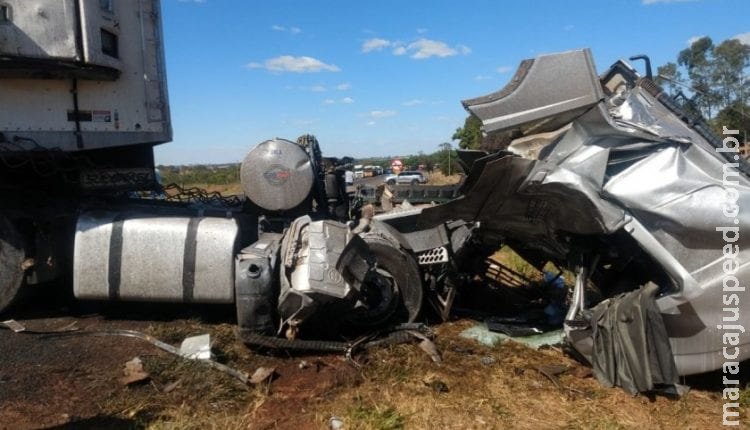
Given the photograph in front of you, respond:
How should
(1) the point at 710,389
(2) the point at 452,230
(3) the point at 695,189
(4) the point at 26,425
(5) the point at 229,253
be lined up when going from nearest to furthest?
(4) the point at 26,425 < (3) the point at 695,189 < (1) the point at 710,389 < (5) the point at 229,253 < (2) the point at 452,230

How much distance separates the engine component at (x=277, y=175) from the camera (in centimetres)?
545

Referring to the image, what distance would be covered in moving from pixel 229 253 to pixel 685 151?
3.68m

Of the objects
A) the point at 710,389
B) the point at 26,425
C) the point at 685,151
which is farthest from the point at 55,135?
the point at 710,389

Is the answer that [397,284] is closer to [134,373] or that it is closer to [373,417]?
[373,417]

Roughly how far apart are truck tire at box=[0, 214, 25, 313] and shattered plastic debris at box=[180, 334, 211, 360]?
194 centimetres

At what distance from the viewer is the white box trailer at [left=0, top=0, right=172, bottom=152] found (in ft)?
15.1

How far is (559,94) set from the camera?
Result: 12.7ft

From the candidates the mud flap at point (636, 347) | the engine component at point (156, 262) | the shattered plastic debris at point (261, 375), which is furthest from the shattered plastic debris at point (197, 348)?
the mud flap at point (636, 347)

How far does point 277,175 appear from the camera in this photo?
5461 millimetres

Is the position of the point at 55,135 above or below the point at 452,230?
above

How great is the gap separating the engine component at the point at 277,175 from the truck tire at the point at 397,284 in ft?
3.38

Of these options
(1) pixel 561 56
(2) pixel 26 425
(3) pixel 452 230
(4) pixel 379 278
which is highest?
(1) pixel 561 56

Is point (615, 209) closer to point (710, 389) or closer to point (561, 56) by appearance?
point (561, 56)

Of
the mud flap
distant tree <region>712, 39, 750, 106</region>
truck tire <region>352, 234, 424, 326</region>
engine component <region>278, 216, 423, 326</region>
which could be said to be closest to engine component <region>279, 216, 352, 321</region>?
engine component <region>278, 216, 423, 326</region>
